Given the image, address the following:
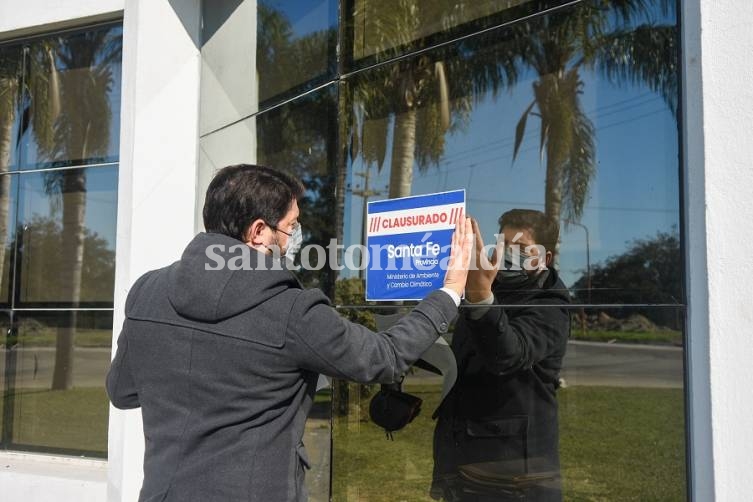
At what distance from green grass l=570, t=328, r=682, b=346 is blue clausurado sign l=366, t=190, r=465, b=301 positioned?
2.42 feet

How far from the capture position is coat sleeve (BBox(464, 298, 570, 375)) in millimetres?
2963

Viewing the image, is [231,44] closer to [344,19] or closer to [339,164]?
[344,19]

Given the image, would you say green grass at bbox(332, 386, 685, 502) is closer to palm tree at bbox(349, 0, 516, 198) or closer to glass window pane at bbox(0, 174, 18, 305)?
palm tree at bbox(349, 0, 516, 198)

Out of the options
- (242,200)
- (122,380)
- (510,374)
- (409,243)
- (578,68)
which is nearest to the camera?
(242,200)

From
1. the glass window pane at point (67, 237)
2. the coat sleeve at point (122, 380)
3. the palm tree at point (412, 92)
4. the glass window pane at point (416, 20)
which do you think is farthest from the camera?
the glass window pane at point (67, 237)

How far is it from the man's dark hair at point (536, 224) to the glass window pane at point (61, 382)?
4.06 metres

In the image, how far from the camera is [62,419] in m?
6.27

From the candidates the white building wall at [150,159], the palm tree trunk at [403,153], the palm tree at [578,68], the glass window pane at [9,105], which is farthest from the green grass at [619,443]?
the glass window pane at [9,105]

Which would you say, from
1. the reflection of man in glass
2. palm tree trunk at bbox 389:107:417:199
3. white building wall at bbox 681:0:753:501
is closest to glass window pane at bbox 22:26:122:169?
palm tree trunk at bbox 389:107:417:199

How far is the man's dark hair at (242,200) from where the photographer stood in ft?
7.72

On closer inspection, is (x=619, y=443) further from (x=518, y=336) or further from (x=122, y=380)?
(x=122, y=380)

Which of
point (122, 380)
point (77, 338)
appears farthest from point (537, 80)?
point (77, 338)

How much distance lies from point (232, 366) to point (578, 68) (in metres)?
1.81

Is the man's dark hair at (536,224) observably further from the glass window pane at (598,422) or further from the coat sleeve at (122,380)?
the coat sleeve at (122,380)
